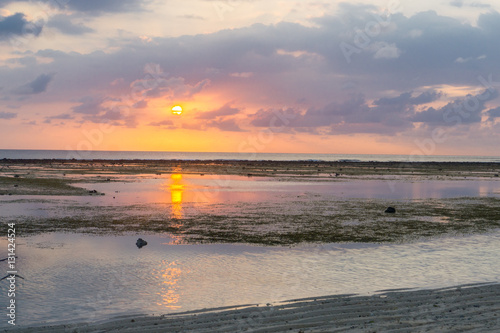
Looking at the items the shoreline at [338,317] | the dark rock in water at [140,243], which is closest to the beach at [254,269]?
the shoreline at [338,317]

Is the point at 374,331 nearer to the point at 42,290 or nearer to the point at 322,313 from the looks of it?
the point at 322,313

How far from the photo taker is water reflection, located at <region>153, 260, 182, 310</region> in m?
13.4

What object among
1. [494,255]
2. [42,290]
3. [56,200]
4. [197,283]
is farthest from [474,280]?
[56,200]

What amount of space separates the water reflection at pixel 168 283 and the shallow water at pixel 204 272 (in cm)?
3

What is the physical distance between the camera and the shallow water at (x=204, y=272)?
44.1 ft

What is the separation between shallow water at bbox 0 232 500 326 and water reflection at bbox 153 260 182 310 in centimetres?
3

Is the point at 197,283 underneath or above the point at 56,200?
underneath

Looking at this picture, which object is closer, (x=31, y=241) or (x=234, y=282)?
(x=234, y=282)

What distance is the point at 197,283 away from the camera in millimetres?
15492

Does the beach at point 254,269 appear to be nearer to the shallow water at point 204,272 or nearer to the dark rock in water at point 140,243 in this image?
the shallow water at point 204,272

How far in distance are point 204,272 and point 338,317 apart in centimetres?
657

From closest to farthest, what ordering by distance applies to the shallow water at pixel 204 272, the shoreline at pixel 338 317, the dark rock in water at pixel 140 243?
the shoreline at pixel 338 317, the shallow water at pixel 204 272, the dark rock in water at pixel 140 243

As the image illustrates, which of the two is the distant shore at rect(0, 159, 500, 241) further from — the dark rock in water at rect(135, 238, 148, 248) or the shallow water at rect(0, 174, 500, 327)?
the dark rock in water at rect(135, 238, 148, 248)

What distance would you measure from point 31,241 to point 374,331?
17610mm
